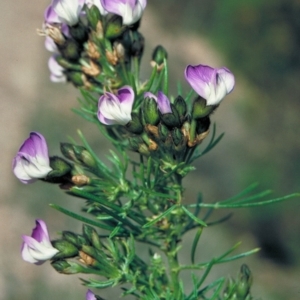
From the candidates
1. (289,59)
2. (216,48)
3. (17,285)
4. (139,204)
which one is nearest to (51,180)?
(139,204)

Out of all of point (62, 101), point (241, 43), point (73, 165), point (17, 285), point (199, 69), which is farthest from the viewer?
point (241, 43)

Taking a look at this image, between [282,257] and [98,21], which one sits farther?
[282,257]

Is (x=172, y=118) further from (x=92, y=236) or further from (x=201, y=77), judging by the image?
(x=92, y=236)

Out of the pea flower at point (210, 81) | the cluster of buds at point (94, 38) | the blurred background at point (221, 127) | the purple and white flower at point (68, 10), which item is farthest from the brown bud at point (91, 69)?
the blurred background at point (221, 127)

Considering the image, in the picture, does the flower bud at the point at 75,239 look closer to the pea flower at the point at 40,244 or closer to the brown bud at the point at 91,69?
the pea flower at the point at 40,244

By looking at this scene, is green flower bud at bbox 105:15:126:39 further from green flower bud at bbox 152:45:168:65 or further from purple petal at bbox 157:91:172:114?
purple petal at bbox 157:91:172:114

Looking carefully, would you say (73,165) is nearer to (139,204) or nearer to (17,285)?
(139,204)

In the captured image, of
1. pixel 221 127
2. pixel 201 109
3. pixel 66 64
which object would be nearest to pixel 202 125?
pixel 201 109
